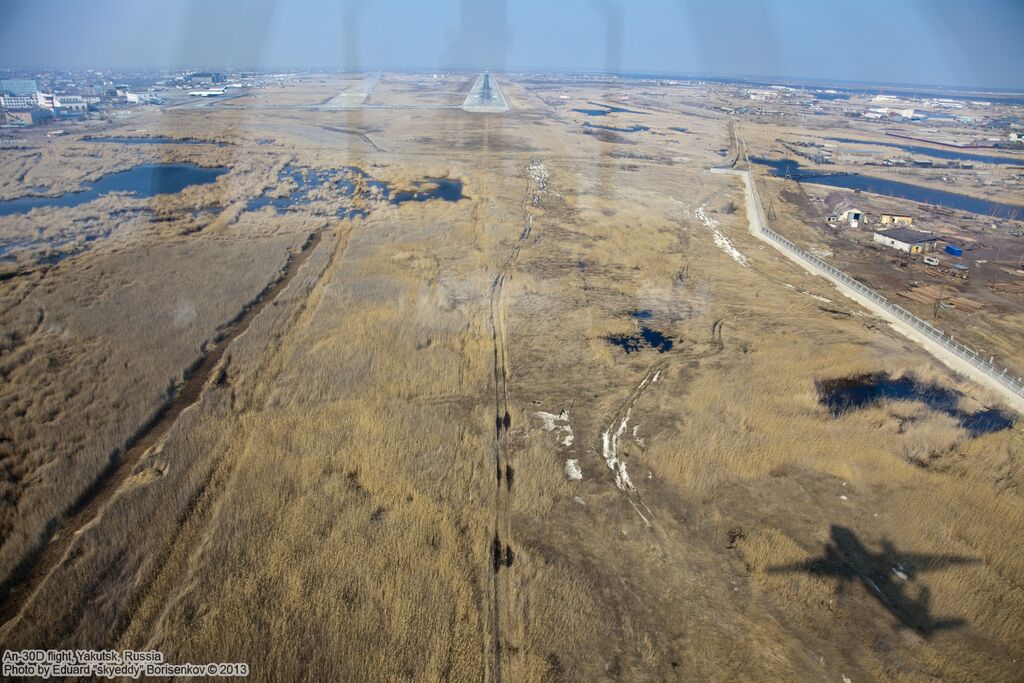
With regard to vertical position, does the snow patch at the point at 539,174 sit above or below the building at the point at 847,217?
above

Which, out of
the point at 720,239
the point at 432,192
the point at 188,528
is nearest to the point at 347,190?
the point at 432,192

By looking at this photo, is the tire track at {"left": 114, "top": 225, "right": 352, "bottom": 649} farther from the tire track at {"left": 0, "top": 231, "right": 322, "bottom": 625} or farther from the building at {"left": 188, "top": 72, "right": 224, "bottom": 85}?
the building at {"left": 188, "top": 72, "right": 224, "bottom": 85}

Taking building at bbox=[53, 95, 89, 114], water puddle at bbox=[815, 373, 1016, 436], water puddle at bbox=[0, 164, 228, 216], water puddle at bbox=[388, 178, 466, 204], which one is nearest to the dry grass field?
water puddle at bbox=[815, 373, 1016, 436]

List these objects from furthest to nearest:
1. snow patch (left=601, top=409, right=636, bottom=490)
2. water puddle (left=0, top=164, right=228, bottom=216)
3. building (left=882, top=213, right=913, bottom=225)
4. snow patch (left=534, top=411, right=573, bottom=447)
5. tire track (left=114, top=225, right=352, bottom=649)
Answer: building (left=882, top=213, right=913, bottom=225)
water puddle (left=0, top=164, right=228, bottom=216)
snow patch (left=534, top=411, right=573, bottom=447)
snow patch (left=601, top=409, right=636, bottom=490)
tire track (left=114, top=225, right=352, bottom=649)

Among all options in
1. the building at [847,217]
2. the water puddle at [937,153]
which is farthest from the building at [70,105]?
the water puddle at [937,153]

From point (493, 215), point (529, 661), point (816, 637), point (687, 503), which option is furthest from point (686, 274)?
point (529, 661)

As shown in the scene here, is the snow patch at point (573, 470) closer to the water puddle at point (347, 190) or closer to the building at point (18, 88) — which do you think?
the water puddle at point (347, 190)
